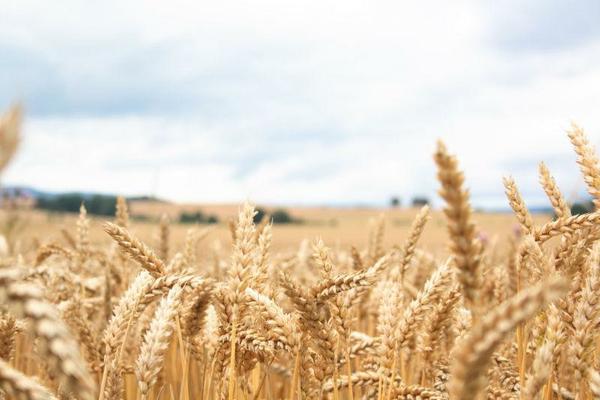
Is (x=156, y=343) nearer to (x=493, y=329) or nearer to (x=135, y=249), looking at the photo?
(x=135, y=249)

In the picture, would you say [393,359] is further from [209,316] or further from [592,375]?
[209,316]

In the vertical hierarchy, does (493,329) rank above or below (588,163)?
below

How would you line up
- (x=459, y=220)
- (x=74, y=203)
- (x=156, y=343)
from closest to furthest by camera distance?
(x=459, y=220) → (x=156, y=343) → (x=74, y=203)

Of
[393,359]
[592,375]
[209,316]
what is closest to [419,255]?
[209,316]

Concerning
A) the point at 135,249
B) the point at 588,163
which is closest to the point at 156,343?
the point at 135,249

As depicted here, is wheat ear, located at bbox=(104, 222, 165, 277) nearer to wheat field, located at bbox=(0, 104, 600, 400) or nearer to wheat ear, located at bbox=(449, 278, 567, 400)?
wheat field, located at bbox=(0, 104, 600, 400)

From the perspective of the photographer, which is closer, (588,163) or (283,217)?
(588,163)

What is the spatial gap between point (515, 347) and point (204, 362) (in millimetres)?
1342

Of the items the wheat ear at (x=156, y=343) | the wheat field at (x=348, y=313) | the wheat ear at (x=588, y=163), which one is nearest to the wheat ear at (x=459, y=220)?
the wheat field at (x=348, y=313)

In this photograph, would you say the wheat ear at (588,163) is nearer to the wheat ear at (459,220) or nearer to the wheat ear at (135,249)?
the wheat ear at (459,220)

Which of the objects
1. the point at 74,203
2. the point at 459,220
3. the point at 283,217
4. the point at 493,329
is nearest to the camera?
the point at 493,329

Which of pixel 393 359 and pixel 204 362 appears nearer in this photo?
pixel 393 359

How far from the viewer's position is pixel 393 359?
195 centimetres

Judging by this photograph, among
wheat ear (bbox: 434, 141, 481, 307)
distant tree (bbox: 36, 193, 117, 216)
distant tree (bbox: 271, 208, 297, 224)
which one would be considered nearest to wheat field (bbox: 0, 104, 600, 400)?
wheat ear (bbox: 434, 141, 481, 307)
